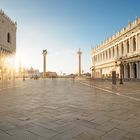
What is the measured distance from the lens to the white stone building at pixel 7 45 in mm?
53844

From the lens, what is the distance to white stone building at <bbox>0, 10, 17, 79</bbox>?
177 ft

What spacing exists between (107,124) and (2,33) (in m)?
56.7

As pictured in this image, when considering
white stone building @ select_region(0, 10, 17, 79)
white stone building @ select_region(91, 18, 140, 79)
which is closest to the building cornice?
white stone building @ select_region(0, 10, 17, 79)

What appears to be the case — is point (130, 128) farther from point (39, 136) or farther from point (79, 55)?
point (79, 55)

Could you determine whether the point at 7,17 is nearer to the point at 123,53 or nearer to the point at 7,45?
the point at 7,45

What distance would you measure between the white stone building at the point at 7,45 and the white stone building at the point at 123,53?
103ft

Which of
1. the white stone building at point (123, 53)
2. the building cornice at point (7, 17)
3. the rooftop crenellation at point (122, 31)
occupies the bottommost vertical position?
the white stone building at point (123, 53)

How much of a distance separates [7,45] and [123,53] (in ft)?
131

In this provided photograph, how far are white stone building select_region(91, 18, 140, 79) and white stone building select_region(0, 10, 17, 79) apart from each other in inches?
1232

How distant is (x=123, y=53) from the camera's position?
37969mm

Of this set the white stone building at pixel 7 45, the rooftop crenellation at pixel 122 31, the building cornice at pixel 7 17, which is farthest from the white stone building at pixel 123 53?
the building cornice at pixel 7 17

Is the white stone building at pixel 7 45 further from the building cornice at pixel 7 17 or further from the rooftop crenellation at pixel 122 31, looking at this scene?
the rooftop crenellation at pixel 122 31

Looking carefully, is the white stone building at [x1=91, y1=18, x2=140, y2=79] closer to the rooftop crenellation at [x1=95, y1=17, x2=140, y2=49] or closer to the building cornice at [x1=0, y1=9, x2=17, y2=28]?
the rooftop crenellation at [x1=95, y1=17, x2=140, y2=49]

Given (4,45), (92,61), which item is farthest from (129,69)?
(4,45)
